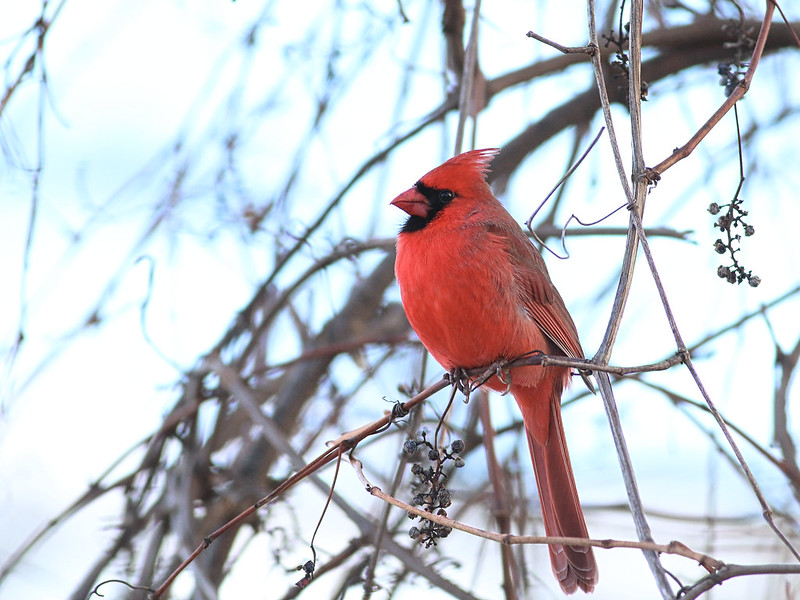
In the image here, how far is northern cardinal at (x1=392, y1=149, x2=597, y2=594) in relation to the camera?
2.30 meters

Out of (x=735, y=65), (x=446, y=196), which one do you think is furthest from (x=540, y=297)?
→ (x=735, y=65)

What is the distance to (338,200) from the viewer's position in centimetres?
289

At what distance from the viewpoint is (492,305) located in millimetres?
2328

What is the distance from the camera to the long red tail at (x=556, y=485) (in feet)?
7.52

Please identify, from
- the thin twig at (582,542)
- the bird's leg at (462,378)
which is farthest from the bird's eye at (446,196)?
the thin twig at (582,542)

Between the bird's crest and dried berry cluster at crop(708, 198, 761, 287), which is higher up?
the bird's crest

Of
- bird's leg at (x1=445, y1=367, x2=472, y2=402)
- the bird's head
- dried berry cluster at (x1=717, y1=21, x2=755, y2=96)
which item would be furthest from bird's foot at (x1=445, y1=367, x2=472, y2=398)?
dried berry cluster at (x1=717, y1=21, x2=755, y2=96)

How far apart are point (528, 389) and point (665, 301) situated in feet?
4.14

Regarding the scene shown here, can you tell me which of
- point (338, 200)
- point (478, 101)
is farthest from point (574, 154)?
point (338, 200)

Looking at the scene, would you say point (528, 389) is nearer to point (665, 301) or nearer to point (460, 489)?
point (460, 489)

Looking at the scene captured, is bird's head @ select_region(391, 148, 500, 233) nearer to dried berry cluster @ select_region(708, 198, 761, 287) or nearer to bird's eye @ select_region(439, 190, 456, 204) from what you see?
bird's eye @ select_region(439, 190, 456, 204)

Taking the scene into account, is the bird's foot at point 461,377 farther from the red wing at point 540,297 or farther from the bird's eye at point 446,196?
the bird's eye at point 446,196

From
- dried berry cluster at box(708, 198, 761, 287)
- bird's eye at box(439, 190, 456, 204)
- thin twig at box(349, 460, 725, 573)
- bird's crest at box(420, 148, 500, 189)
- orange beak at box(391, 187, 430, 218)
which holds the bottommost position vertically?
thin twig at box(349, 460, 725, 573)

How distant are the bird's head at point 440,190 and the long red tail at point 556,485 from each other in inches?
22.2
